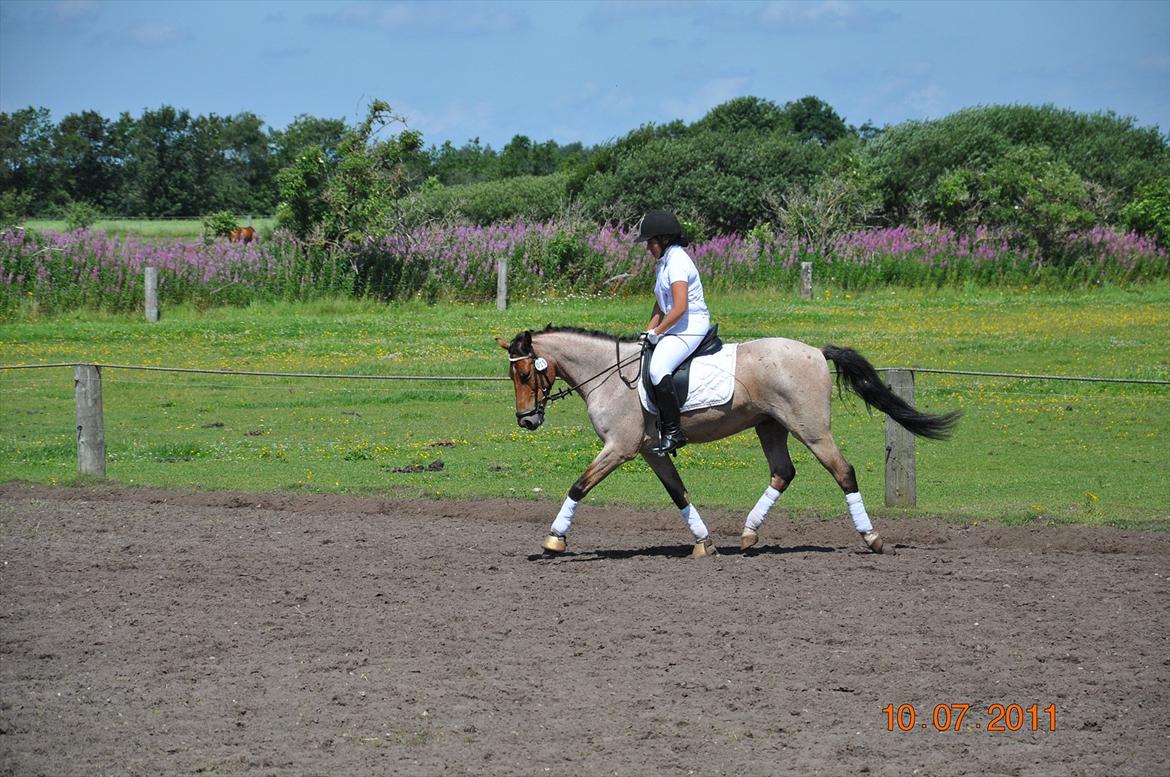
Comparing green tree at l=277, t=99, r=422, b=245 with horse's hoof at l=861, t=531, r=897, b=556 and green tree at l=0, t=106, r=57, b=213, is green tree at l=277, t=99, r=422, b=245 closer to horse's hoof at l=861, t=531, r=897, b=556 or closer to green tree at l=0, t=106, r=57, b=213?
horse's hoof at l=861, t=531, r=897, b=556

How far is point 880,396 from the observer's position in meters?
11.2

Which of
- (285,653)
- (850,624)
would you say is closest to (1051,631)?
(850,624)

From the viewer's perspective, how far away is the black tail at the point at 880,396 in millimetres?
11039

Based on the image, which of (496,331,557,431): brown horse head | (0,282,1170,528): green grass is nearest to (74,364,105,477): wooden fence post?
(0,282,1170,528): green grass

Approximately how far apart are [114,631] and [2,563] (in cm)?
285

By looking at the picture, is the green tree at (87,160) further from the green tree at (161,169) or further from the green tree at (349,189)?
the green tree at (349,189)

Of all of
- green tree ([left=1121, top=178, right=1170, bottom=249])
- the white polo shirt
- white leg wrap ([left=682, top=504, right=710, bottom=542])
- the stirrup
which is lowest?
white leg wrap ([left=682, top=504, right=710, bottom=542])

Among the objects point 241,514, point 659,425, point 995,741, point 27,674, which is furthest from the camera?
point 241,514

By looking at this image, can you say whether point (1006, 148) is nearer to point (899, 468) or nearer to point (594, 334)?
point (899, 468)

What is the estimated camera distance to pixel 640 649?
8.15 meters

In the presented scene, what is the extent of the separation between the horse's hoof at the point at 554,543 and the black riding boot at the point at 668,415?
1.15 meters

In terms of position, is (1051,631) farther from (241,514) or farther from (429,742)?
(241,514)

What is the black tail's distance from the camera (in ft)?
36.2
